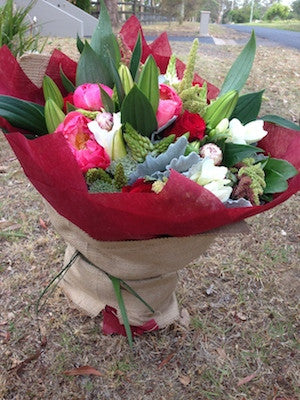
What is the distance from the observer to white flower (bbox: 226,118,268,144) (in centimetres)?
108

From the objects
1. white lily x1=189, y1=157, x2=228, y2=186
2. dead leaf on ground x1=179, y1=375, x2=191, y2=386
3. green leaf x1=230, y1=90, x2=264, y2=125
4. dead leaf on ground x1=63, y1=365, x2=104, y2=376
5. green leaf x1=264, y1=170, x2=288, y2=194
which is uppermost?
green leaf x1=230, y1=90, x2=264, y2=125

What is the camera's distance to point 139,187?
3.18ft

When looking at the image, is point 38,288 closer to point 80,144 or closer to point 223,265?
point 223,265

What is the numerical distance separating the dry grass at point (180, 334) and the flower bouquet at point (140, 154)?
1.54 feet

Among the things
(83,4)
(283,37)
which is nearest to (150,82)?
(83,4)

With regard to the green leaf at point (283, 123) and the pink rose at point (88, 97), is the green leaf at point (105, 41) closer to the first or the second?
the pink rose at point (88, 97)

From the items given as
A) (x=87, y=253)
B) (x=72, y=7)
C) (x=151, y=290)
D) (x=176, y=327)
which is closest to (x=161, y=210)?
(x=87, y=253)

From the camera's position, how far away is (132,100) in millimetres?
981

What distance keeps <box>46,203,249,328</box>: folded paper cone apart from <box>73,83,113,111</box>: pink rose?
336mm

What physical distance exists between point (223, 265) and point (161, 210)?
144 centimetres

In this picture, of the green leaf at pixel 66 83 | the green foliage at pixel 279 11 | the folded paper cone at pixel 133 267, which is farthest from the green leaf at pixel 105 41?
the green foliage at pixel 279 11

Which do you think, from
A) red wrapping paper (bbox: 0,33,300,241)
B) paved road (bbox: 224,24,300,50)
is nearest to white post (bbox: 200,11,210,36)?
paved road (bbox: 224,24,300,50)

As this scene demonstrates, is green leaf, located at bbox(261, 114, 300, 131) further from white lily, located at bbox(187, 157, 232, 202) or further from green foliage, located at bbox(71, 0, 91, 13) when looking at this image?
green foliage, located at bbox(71, 0, 91, 13)

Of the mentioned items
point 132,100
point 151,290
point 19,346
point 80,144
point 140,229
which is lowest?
point 19,346
